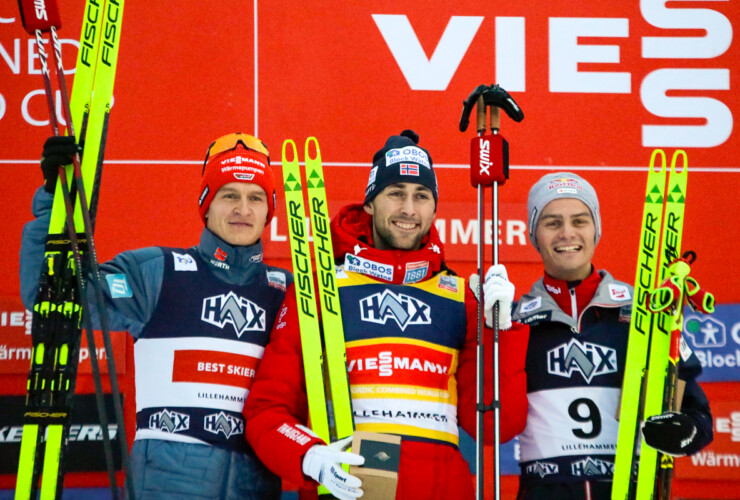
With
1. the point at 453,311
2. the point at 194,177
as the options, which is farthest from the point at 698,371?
the point at 194,177

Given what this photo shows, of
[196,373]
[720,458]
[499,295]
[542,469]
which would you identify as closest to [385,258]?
[499,295]

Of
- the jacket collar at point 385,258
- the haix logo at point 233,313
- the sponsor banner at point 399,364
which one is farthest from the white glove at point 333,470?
the jacket collar at point 385,258

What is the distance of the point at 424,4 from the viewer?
164 inches

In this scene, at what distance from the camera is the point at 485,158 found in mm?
2777

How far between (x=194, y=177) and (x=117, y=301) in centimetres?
131

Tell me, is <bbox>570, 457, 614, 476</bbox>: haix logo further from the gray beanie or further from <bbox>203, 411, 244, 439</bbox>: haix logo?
<bbox>203, 411, 244, 439</bbox>: haix logo

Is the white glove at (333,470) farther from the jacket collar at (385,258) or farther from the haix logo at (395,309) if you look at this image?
the jacket collar at (385,258)

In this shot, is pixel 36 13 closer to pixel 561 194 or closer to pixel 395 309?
pixel 395 309

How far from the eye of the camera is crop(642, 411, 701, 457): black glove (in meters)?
2.63

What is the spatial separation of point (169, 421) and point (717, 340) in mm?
2474

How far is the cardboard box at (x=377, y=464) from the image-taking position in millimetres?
2627

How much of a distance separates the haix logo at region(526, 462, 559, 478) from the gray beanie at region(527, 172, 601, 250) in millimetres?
755

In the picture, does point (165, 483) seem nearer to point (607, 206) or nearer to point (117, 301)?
point (117, 301)

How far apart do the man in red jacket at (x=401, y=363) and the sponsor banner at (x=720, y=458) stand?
5.10 ft
